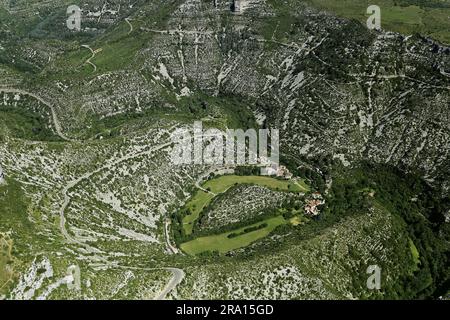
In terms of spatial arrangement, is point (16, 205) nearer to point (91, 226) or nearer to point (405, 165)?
point (91, 226)

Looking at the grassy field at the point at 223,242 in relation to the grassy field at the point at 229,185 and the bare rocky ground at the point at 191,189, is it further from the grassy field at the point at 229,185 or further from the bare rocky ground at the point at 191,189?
the grassy field at the point at 229,185

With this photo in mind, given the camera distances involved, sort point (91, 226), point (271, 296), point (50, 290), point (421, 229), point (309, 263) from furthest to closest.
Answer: point (421, 229) → point (91, 226) → point (309, 263) → point (271, 296) → point (50, 290)

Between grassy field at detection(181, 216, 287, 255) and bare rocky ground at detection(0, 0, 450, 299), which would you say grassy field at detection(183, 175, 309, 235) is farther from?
grassy field at detection(181, 216, 287, 255)

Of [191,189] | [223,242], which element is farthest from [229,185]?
[223,242]

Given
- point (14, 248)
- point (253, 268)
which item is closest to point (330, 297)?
point (253, 268)

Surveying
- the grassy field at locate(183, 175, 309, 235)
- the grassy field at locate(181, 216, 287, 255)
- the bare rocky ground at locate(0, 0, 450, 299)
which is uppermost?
the bare rocky ground at locate(0, 0, 450, 299)

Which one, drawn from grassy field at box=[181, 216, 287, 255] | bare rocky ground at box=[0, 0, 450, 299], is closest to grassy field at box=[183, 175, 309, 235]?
bare rocky ground at box=[0, 0, 450, 299]
